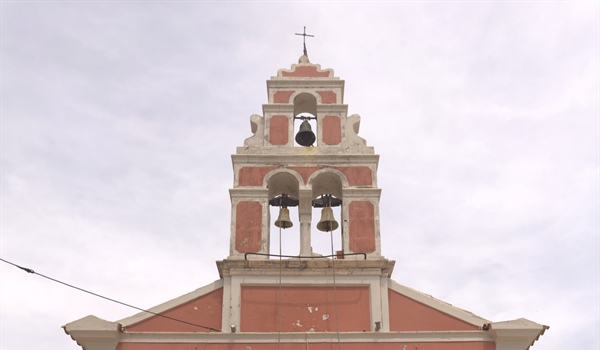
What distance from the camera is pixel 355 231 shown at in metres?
16.9

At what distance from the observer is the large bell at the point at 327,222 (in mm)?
18125

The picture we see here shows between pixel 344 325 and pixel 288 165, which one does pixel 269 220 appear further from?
pixel 344 325

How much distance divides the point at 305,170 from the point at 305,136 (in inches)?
46.6

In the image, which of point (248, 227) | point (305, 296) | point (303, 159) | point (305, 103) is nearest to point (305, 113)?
point (305, 103)

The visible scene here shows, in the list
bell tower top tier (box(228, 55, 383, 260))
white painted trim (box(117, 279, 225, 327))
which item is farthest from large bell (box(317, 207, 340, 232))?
white painted trim (box(117, 279, 225, 327))

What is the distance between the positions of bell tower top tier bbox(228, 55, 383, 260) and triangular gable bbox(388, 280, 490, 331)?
0.97 meters

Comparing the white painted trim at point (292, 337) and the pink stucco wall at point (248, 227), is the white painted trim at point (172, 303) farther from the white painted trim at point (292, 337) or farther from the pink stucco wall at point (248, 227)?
the pink stucco wall at point (248, 227)

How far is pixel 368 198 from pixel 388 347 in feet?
9.50

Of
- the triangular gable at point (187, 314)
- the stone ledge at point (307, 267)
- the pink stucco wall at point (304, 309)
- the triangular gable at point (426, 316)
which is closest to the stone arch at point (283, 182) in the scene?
the stone ledge at point (307, 267)

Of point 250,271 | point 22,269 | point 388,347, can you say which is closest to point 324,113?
point 250,271

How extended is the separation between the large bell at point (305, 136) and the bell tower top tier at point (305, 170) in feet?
0.07

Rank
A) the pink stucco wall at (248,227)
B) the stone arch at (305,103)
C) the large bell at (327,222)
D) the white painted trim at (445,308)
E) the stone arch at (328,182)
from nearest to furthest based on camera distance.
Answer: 1. the white painted trim at (445,308)
2. the pink stucco wall at (248,227)
3. the stone arch at (328,182)
4. the large bell at (327,222)
5. the stone arch at (305,103)

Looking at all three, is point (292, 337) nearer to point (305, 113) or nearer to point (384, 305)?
point (384, 305)

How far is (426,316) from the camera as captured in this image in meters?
16.1
